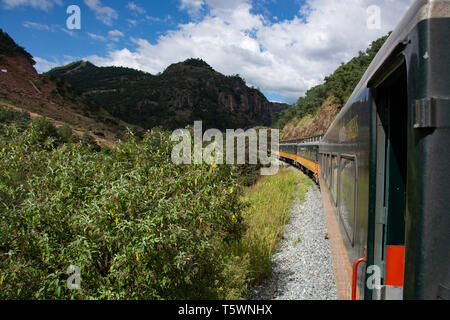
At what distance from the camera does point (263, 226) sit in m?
8.27

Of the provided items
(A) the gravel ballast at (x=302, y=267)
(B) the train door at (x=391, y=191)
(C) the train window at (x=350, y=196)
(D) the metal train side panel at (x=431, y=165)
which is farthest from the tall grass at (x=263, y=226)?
(D) the metal train side panel at (x=431, y=165)

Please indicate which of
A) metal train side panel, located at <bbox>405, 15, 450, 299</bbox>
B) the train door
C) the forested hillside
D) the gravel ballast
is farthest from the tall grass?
the forested hillside

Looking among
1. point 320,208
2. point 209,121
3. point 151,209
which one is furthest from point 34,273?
point 209,121

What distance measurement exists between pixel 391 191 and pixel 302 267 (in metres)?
4.34

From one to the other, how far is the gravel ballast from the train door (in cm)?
303

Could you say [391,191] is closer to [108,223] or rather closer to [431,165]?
[431,165]

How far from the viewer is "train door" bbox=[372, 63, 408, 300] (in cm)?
225

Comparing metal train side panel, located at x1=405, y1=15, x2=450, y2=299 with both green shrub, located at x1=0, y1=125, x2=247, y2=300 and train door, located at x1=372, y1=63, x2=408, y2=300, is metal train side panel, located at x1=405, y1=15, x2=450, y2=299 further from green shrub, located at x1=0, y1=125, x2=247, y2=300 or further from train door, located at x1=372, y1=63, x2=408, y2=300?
green shrub, located at x1=0, y1=125, x2=247, y2=300

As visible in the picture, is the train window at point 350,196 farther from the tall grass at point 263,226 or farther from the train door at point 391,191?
the tall grass at point 263,226

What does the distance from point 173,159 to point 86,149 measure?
5.63ft

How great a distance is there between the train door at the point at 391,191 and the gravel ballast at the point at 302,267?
303 cm

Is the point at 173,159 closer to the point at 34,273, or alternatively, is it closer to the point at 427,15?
the point at 34,273

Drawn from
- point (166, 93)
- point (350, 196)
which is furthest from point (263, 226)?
point (166, 93)

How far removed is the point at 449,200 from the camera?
1.28 meters
